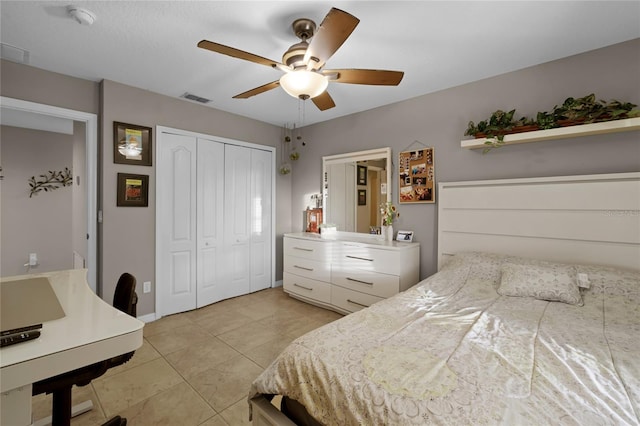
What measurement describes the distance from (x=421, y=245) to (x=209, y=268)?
254 centimetres

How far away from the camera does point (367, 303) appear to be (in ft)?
9.86

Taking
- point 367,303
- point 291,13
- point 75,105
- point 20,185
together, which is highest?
point 291,13

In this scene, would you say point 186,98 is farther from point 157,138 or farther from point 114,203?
point 114,203

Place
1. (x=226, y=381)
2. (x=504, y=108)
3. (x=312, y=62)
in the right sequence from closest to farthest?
(x=312, y=62), (x=226, y=381), (x=504, y=108)

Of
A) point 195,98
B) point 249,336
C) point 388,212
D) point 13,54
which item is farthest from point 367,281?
point 13,54

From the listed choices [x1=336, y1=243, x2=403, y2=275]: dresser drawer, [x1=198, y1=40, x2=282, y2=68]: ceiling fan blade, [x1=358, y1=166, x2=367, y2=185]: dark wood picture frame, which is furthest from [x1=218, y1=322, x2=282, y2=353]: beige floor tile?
[x1=198, y1=40, x2=282, y2=68]: ceiling fan blade

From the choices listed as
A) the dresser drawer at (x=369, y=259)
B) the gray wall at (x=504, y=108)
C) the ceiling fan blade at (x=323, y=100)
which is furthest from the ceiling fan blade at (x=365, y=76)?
the dresser drawer at (x=369, y=259)

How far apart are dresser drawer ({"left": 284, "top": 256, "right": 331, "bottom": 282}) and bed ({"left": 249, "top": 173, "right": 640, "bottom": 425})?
4.43 feet

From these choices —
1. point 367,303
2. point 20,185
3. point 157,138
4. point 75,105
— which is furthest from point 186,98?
point 367,303

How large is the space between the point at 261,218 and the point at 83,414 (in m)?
2.71

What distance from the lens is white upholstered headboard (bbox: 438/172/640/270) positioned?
204cm

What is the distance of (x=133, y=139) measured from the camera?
2951 mm

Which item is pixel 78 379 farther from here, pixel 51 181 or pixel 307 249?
pixel 51 181

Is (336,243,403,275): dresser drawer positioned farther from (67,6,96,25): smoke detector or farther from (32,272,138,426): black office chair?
(67,6,96,25): smoke detector
